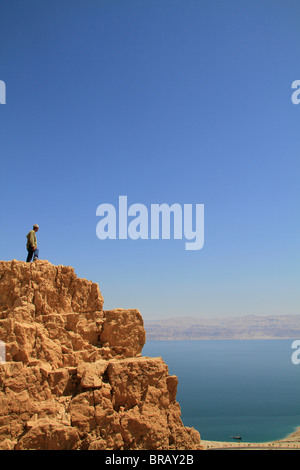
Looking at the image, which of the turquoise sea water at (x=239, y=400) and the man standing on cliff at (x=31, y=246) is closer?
the man standing on cliff at (x=31, y=246)

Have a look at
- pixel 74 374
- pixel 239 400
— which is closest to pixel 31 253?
pixel 74 374

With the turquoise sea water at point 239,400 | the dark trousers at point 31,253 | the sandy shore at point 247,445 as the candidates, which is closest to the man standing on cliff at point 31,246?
the dark trousers at point 31,253

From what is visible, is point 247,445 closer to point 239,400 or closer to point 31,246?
point 31,246

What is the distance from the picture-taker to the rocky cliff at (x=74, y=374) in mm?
10266

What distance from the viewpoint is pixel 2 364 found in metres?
10.5

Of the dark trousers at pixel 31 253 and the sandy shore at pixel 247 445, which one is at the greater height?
the dark trousers at pixel 31 253

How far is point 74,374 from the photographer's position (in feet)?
→ 37.9

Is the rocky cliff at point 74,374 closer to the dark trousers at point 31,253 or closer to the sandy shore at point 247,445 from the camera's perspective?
the dark trousers at point 31,253

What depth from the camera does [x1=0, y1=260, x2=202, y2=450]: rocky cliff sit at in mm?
10266

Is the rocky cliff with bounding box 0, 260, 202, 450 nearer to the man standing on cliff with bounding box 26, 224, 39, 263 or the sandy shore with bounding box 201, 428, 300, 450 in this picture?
the man standing on cliff with bounding box 26, 224, 39, 263

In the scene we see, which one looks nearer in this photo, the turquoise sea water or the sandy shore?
the sandy shore

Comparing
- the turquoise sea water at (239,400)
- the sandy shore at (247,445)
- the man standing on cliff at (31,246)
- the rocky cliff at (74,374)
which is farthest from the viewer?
the turquoise sea water at (239,400)

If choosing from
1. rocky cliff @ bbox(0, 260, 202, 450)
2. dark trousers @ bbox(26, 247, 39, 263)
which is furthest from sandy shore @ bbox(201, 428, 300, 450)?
dark trousers @ bbox(26, 247, 39, 263)
